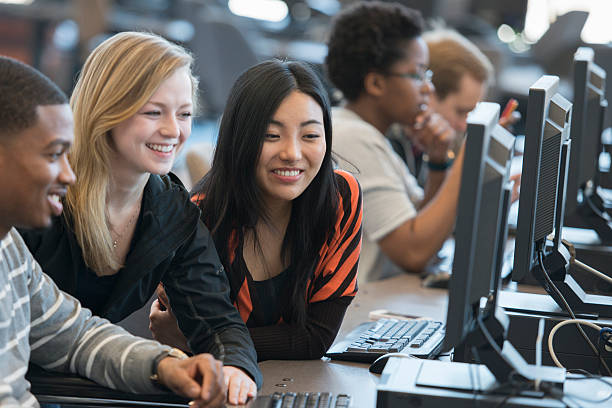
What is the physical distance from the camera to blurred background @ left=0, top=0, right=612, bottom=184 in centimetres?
517

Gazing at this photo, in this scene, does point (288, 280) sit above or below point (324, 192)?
below

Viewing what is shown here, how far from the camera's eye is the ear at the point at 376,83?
240cm

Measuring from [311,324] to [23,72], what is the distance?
67 cm

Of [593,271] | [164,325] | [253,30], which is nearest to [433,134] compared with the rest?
[593,271]

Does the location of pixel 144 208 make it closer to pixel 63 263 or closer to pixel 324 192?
pixel 63 263

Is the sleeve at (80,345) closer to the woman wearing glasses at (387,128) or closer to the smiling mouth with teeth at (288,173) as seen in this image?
the smiling mouth with teeth at (288,173)

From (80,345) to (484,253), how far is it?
59cm

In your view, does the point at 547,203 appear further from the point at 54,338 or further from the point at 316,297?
the point at 54,338

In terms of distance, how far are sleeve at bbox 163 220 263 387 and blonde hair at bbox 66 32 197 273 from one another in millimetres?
115

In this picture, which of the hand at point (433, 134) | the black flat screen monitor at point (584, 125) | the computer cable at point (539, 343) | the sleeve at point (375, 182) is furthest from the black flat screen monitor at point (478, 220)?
the hand at point (433, 134)

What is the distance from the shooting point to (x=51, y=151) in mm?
1074

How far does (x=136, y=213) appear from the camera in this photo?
4.70ft

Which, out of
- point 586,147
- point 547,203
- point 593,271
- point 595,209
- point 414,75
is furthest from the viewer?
point 414,75

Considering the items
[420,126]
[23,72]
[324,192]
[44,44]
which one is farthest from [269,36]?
[23,72]
